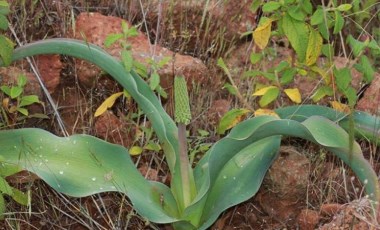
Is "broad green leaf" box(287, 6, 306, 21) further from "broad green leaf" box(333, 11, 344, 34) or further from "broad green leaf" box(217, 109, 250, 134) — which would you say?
"broad green leaf" box(217, 109, 250, 134)

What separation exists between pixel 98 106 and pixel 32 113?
0.81 feet

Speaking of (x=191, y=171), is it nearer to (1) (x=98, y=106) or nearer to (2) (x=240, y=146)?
(2) (x=240, y=146)

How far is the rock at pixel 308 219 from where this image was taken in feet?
8.23

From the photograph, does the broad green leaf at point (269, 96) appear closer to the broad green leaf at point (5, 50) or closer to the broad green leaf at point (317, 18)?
the broad green leaf at point (317, 18)

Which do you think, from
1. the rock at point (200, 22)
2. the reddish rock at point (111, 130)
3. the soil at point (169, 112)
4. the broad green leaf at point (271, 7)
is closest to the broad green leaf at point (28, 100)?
the soil at point (169, 112)

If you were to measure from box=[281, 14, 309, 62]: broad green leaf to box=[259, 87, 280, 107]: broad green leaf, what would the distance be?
0.17 metres

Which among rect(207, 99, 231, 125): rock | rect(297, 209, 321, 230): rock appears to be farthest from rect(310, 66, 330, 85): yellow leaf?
rect(297, 209, 321, 230): rock

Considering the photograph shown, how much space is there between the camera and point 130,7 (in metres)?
3.08

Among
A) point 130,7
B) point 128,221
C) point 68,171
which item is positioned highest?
point 130,7

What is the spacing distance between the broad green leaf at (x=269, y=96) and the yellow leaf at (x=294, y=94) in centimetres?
5

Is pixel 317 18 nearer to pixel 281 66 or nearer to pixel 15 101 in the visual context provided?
pixel 281 66

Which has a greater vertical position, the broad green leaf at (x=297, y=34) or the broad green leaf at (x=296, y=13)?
the broad green leaf at (x=296, y=13)

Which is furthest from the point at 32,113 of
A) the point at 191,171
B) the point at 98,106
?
the point at 191,171

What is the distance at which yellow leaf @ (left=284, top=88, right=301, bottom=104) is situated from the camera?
8.89ft
